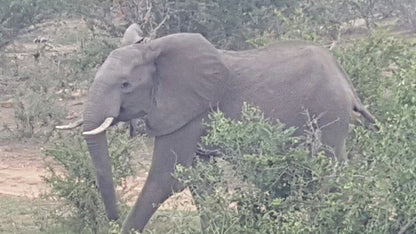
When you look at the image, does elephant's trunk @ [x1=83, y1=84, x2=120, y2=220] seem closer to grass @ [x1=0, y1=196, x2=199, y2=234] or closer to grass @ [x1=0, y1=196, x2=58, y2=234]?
grass @ [x1=0, y1=196, x2=199, y2=234]

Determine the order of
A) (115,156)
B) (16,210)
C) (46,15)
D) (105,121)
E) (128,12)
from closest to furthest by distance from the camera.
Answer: (105,121) < (115,156) < (16,210) < (128,12) < (46,15)

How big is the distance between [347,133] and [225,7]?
24.2ft

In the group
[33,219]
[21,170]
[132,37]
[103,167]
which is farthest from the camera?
[21,170]

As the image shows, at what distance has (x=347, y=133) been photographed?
702 cm

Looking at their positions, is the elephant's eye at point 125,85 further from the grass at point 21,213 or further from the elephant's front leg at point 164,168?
the grass at point 21,213

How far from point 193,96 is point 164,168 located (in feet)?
1.77

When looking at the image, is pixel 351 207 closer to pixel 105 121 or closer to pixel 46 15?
pixel 105 121

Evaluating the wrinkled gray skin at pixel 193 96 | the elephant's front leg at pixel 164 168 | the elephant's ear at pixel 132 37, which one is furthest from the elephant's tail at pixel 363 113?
the elephant's ear at pixel 132 37

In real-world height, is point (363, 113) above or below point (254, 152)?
below

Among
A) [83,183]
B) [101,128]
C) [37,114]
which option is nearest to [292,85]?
[101,128]

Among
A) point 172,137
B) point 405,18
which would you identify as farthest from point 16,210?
point 405,18

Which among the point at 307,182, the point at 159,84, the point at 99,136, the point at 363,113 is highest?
the point at 307,182

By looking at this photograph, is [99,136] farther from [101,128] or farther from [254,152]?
[254,152]

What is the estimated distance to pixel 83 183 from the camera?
24.3ft
